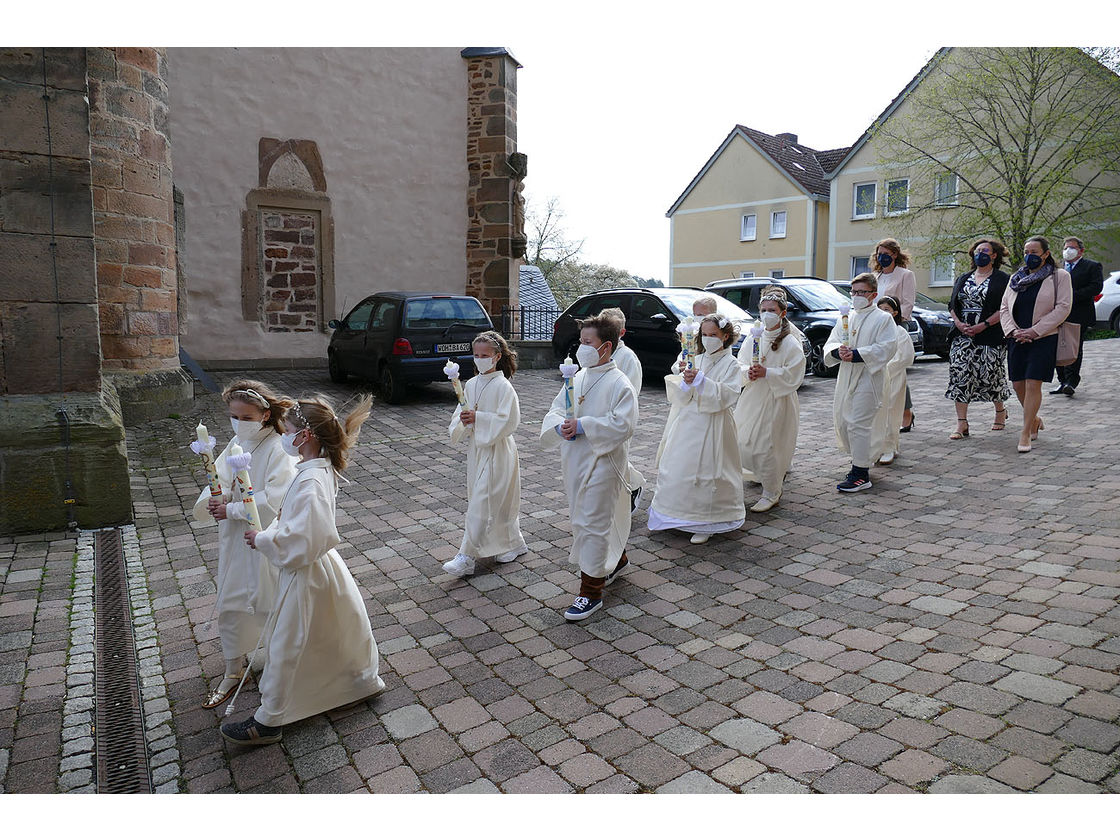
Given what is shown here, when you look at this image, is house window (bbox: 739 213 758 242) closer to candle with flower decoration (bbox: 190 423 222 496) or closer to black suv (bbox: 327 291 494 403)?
black suv (bbox: 327 291 494 403)

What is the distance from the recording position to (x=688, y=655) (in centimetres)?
429

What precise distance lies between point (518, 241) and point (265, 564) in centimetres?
1512

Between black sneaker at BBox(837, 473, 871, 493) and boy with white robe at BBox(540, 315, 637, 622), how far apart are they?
9.33ft

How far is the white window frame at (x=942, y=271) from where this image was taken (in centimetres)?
2577

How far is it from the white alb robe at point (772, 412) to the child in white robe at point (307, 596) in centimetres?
387

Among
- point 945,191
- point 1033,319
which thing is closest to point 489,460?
point 1033,319

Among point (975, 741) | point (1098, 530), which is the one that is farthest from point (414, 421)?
point (975, 741)

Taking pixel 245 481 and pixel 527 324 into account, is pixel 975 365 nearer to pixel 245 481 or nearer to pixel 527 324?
pixel 245 481

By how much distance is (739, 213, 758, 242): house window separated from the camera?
3756cm

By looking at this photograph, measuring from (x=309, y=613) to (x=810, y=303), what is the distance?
1278 centimetres

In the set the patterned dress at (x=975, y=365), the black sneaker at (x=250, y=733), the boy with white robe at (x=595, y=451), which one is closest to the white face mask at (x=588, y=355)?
the boy with white robe at (x=595, y=451)

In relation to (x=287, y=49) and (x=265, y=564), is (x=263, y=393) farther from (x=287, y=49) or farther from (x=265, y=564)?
(x=287, y=49)

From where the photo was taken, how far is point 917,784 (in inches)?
122

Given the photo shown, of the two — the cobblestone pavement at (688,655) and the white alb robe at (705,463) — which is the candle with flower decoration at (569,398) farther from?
the white alb robe at (705,463)
